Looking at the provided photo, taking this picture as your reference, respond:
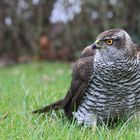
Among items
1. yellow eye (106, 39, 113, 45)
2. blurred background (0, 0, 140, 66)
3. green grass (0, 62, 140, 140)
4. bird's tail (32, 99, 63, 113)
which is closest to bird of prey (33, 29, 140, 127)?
yellow eye (106, 39, 113, 45)

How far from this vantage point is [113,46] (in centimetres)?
441

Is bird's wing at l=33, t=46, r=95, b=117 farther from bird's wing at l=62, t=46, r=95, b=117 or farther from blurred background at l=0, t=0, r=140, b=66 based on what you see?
blurred background at l=0, t=0, r=140, b=66

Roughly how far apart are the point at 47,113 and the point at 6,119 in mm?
573

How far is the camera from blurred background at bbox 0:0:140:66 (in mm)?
11750

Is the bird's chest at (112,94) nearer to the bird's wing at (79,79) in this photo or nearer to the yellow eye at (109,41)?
the bird's wing at (79,79)

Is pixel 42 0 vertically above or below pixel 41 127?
above

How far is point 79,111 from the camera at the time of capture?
4727mm

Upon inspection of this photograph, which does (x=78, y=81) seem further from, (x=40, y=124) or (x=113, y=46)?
(x=40, y=124)

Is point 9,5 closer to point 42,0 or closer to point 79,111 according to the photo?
point 42,0

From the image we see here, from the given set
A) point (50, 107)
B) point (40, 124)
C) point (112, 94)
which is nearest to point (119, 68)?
point (112, 94)

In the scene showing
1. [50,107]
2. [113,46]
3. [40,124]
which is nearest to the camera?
[40,124]

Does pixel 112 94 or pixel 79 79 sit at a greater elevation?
pixel 79 79

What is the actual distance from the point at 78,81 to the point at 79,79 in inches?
1.0

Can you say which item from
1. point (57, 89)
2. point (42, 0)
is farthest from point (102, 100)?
point (42, 0)
